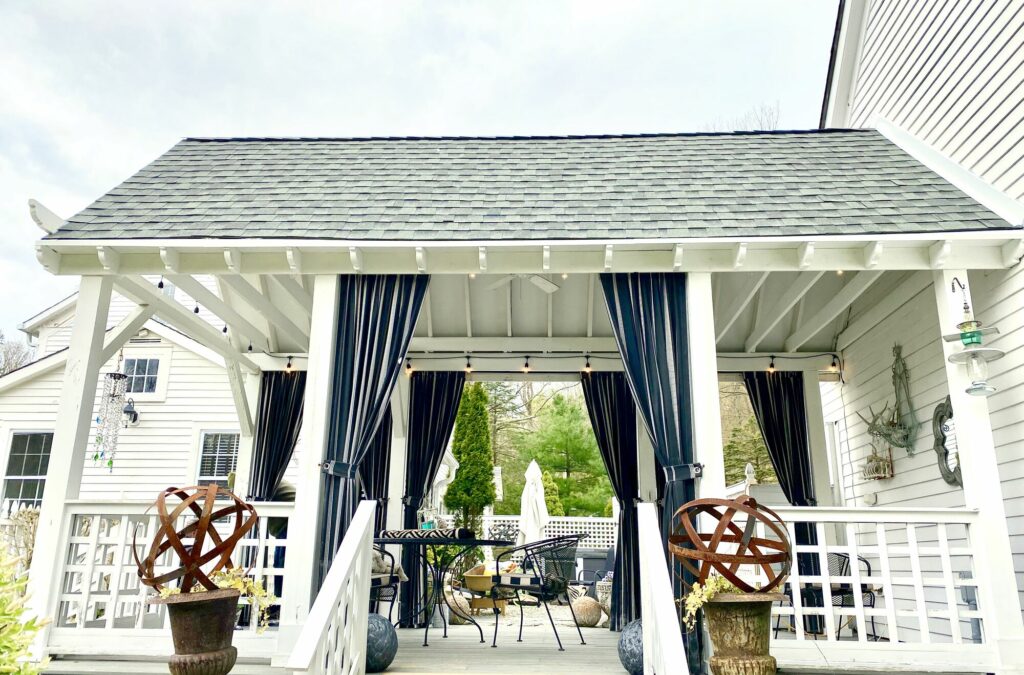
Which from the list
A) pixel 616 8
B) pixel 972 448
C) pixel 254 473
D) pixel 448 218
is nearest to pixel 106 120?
pixel 616 8

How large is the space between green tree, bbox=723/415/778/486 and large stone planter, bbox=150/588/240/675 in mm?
12949

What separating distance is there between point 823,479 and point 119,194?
22.7 ft

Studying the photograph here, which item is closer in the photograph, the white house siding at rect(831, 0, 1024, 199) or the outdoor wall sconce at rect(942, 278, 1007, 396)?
the outdoor wall sconce at rect(942, 278, 1007, 396)

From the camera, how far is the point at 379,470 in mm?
7539

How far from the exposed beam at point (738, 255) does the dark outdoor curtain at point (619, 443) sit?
9.50 ft

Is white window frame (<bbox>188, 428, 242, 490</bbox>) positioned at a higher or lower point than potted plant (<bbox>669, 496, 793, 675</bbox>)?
higher

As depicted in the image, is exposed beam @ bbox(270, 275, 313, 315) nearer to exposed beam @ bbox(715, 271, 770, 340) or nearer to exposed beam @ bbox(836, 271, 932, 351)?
exposed beam @ bbox(715, 271, 770, 340)

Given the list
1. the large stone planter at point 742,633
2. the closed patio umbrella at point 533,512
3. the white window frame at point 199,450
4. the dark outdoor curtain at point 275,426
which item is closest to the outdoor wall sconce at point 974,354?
the large stone planter at point 742,633

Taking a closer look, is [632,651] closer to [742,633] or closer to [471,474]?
[742,633]

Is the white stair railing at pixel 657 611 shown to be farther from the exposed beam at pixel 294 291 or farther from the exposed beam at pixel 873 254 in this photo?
the exposed beam at pixel 294 291

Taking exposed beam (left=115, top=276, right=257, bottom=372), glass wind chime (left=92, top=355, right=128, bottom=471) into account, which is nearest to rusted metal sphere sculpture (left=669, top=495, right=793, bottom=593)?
exposed beam (left=115, top=276, right=257, bottom=372)

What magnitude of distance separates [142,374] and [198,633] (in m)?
8.52

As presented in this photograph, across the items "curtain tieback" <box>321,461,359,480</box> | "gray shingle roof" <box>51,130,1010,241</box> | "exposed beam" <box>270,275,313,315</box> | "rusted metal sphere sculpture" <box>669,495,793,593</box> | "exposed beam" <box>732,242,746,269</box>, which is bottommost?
"rusted metal sphere sculpture" <box>669,495,793,593</box>

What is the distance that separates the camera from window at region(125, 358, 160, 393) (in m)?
10.9
